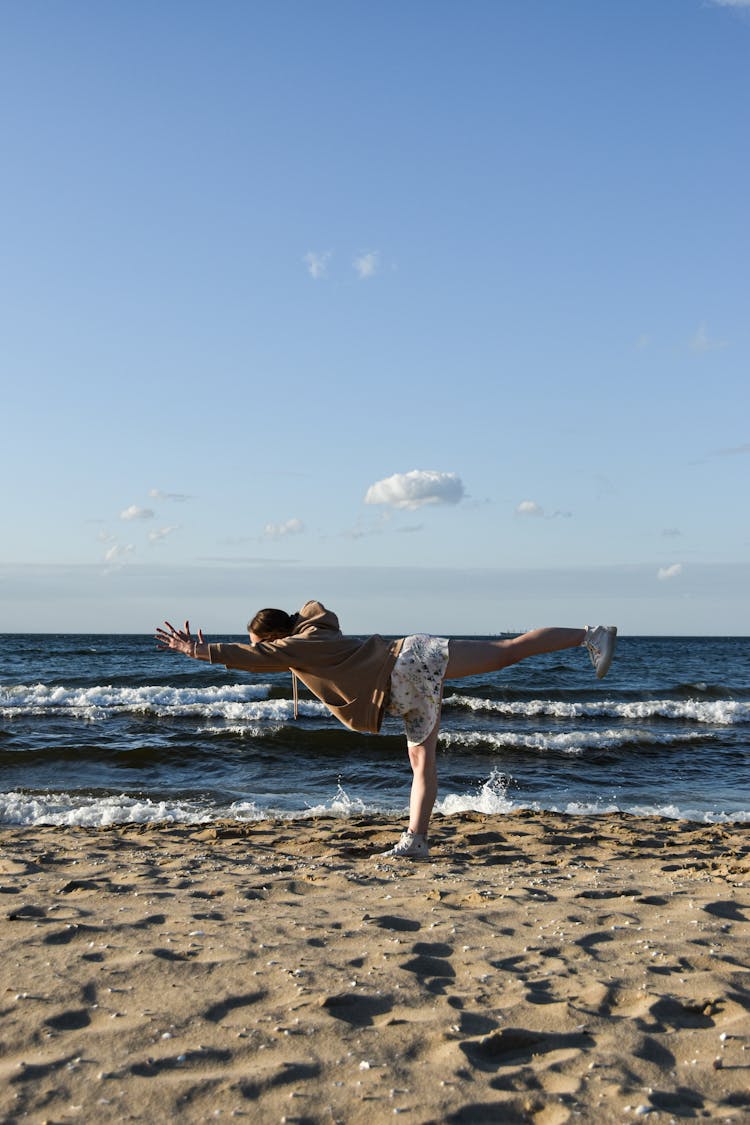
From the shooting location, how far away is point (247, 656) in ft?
17.5

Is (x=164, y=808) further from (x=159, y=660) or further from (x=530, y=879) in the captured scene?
(x=159, y=660)

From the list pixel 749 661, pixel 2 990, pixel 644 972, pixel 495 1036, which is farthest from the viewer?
pixel 749 661

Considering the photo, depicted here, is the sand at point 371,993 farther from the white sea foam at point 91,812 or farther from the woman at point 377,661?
the white sea foam at point 91,812

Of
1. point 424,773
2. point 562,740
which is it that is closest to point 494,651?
point 424,773

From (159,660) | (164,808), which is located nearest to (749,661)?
(159,660)

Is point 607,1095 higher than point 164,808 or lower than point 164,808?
higher

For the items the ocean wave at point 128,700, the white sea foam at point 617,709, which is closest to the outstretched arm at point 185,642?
the ocean wave at point 128,700

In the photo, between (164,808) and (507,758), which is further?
(507,758)

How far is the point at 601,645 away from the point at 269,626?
2.35 metres

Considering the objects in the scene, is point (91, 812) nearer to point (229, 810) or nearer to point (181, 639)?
point (229, 810)

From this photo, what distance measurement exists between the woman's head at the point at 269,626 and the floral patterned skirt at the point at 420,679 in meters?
0.77

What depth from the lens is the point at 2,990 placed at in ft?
11.3

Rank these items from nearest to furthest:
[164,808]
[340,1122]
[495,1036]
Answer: [340,1122], [495,1036], [164,808]

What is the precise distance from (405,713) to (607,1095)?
10.5 ft
